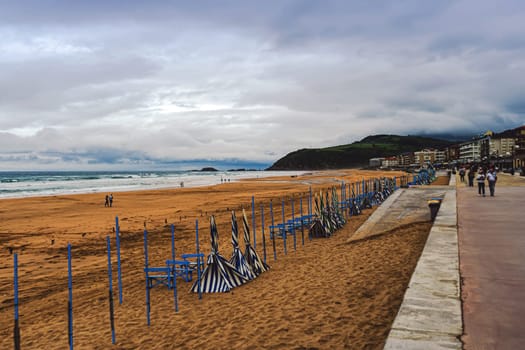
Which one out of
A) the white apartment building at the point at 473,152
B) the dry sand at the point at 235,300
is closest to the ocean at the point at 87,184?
the dry sand at the point at 235,300

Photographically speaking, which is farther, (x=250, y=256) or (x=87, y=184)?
(x=87, y=184)

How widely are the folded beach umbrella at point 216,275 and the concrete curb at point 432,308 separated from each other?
4461 millimetres

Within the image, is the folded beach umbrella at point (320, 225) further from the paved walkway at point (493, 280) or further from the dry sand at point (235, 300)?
the paved walkway at point (493, 280)

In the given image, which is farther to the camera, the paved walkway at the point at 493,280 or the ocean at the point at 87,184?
the ocean at the point at 87,184

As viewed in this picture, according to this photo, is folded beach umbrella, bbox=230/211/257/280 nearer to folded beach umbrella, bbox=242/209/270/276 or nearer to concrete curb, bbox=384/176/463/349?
folded beach umbrella, bbox=242/209/270/276

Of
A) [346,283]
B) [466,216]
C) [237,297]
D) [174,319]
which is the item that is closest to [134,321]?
[174,319]

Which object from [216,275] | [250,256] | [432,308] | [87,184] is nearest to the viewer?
[432,308]

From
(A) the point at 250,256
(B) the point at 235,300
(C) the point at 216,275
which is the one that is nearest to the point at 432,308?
(B) the point at 235,300

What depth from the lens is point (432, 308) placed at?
5168mm

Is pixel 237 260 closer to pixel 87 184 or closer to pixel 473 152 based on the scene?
pixel 87 184

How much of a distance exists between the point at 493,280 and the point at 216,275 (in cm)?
586

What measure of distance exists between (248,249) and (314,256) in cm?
262

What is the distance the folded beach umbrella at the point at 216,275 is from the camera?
9555 mm

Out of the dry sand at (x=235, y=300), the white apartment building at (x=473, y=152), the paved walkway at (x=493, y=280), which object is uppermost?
the white apartment building at (x=473, y=152)
